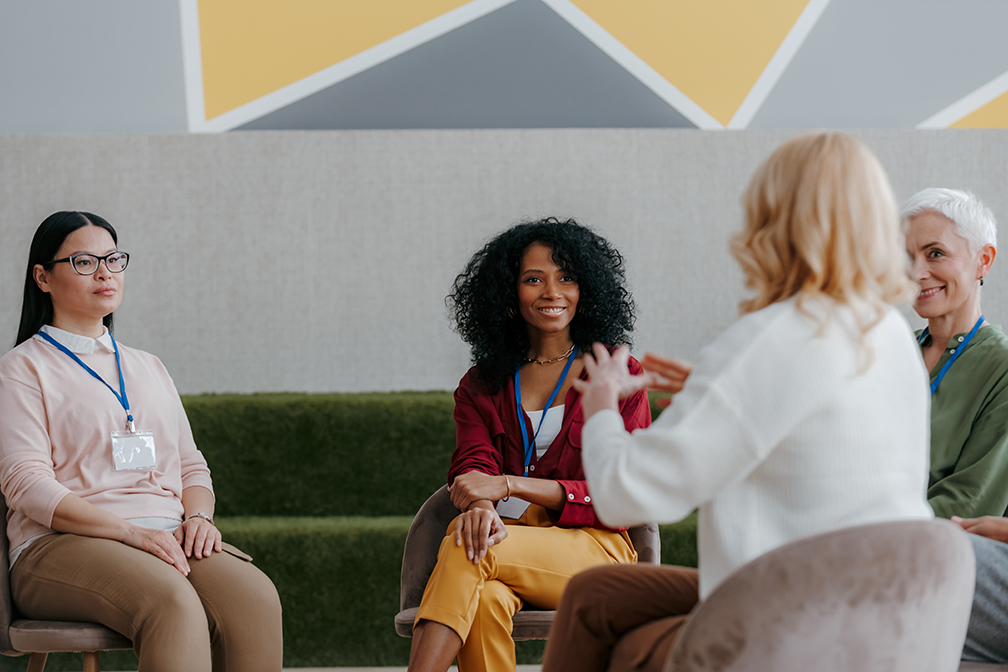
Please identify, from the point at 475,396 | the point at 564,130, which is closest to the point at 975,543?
the point at 475,396

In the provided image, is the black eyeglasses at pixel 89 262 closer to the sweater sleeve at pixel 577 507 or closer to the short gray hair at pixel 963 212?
the sweater sleeve at pixel 577 507

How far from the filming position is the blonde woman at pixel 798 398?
110 centimetres

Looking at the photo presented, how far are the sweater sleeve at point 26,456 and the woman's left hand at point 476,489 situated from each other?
876mm

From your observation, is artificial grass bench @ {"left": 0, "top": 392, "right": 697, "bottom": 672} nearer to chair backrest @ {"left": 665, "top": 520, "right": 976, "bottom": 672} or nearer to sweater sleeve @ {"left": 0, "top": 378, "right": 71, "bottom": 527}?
sweater sleeve @ {"left": 0, "top": 378, "right": 71, "bottom": 527}

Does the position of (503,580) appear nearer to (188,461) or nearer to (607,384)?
(607,384)

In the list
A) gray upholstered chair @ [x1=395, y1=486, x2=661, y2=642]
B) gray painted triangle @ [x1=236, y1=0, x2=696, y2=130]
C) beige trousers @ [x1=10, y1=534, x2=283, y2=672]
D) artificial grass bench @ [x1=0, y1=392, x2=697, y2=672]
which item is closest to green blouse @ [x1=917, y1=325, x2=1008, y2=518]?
gray upholstered chair @ [x1=395, y1=486, x2=661, y2=642]

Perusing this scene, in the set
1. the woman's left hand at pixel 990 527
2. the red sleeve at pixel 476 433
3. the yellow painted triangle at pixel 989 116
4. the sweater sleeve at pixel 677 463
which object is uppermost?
the yellow painted triangle at pixel 989 116

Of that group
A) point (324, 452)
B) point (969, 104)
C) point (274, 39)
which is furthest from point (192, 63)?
point (969, 104)

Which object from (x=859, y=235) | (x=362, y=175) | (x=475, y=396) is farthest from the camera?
(x=362, y=175)

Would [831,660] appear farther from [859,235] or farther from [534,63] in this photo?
[534,63]

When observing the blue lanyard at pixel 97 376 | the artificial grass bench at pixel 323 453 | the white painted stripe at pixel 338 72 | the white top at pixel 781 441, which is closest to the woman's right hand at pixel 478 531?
the white top at pixel 781 441

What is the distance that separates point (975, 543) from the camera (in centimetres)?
156

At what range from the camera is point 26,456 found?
6.33 ft

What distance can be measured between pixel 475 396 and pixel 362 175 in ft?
5.86
